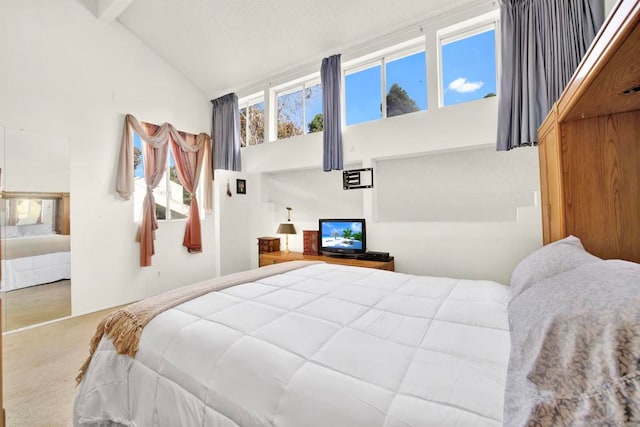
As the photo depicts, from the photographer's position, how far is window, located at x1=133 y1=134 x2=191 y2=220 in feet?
A: 13.3

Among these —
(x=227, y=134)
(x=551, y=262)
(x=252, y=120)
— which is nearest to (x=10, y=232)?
(x=227, y=134)

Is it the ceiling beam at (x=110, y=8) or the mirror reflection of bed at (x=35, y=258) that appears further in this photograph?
the ceiling beam at (x=110, y=8)

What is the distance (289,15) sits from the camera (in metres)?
3.39

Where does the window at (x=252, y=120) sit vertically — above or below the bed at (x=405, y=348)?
above

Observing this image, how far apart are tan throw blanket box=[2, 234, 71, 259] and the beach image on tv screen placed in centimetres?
317

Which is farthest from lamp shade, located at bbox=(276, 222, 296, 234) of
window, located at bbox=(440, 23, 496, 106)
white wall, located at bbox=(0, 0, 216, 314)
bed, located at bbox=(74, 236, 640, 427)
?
window, located at bbox=(440, 23, 496, 106)

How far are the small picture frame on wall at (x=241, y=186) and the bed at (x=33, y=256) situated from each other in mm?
2259

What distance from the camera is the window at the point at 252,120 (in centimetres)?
497

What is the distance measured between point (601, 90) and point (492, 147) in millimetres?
1877

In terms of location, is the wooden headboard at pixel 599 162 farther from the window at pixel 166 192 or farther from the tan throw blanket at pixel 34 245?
the tan throw blanket at pixel 34 245

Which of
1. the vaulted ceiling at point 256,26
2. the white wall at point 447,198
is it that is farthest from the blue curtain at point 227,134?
the white wall at point 447,198

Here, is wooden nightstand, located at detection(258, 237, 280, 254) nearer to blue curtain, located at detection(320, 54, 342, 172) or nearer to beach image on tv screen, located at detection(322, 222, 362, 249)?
beach image on tv screen, located at detection(322, 222, 362, 249)

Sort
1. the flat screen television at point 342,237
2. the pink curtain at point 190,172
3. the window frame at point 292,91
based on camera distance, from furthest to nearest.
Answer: the pink curtain at point 190,172 < the window frame at point 292,91 < the flat screen television at point 342,237

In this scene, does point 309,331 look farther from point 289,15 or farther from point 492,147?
point 289,15
